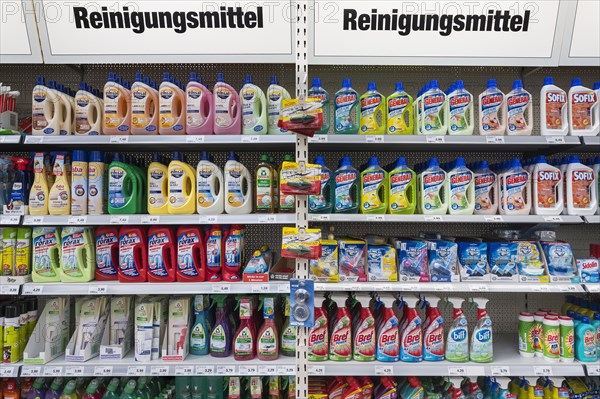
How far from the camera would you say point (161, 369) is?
6.76 ft

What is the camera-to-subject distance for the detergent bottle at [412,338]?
2141 millimetres

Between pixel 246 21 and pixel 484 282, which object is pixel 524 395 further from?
pixel 246 21

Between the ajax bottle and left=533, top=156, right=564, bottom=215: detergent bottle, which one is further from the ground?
the ajax bottle

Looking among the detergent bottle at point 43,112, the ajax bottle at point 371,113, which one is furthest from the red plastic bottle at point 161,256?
the ajax bottle at point 371,113

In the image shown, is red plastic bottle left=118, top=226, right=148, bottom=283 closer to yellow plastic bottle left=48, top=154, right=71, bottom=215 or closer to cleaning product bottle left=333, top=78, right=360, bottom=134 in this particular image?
yellow plastic bottle left=48, top=154, right=71, bottom=215

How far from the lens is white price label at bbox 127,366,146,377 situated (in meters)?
2.05

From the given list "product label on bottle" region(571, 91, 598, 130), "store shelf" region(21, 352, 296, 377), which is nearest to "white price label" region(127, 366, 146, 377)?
"store shelf" region(21, 352, 296, 377)

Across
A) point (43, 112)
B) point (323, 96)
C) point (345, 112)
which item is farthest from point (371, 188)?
point (43, 112)

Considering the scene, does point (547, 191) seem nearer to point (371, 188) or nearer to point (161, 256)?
point (371, 188)

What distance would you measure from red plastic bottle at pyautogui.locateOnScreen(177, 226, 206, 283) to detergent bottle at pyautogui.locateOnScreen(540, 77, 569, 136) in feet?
6.68

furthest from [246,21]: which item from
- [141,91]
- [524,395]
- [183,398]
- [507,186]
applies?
[524,395]

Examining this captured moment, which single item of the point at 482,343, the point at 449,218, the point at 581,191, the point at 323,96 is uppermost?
the point at 323,96

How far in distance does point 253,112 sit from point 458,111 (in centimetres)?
114

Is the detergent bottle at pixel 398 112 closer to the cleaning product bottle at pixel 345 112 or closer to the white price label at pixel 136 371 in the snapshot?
the cleaning product bottle at pixel 345 112
